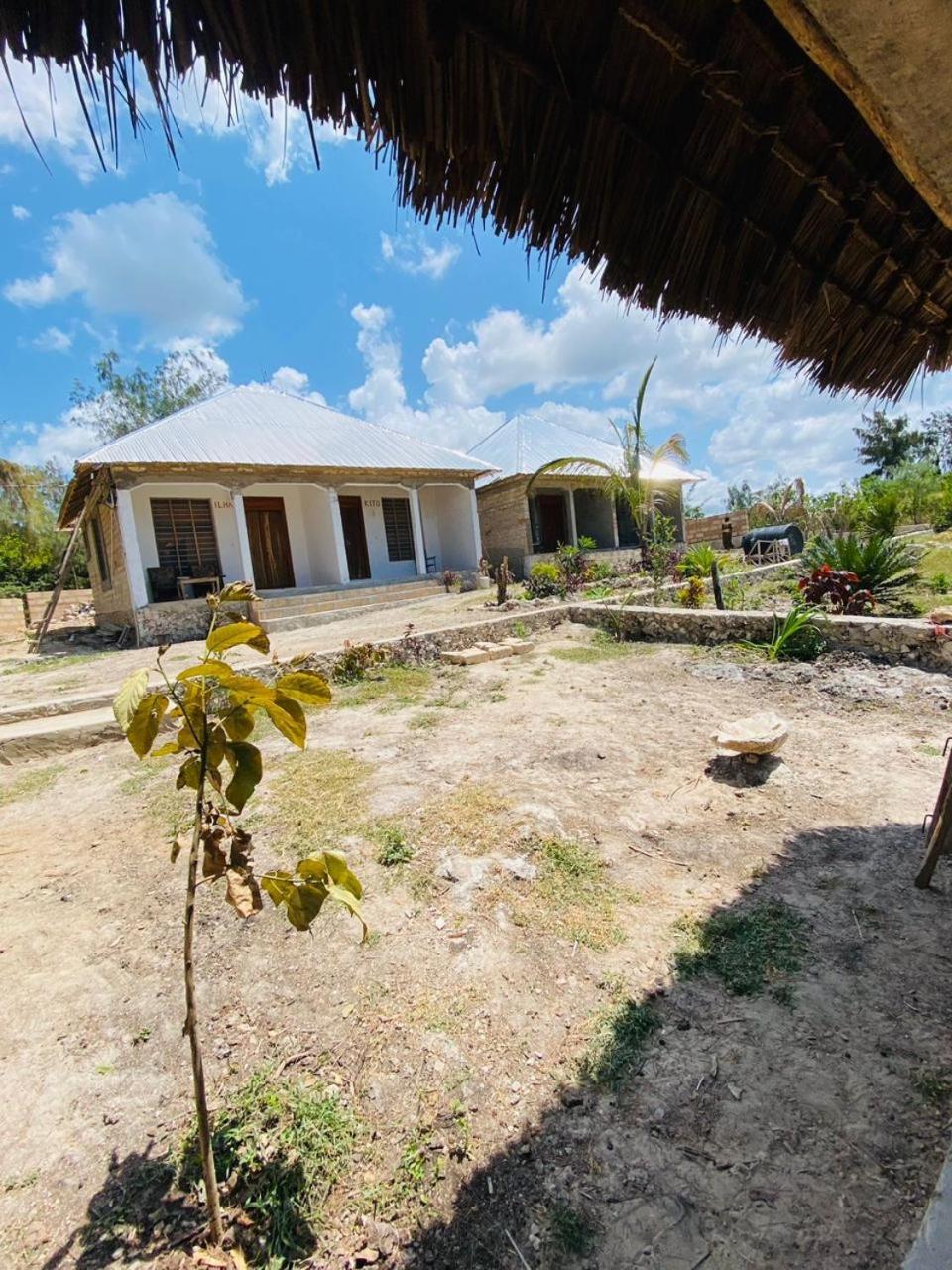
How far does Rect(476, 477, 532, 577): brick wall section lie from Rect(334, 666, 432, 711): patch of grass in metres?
A: 11.1

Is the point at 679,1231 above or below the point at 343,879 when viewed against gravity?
below

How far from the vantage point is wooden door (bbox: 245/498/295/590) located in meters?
Result: 15.3

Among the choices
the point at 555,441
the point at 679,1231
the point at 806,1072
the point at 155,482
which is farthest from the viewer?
the point at 555,441

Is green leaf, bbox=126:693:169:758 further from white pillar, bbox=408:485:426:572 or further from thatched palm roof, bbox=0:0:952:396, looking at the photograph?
white pillar, bbox=408:485:426:572

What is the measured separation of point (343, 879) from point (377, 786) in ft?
8.85

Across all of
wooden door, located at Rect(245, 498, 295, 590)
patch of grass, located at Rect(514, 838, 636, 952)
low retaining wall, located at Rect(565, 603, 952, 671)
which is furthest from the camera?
wooden door, located at Rect(245, 498, 295, 590)

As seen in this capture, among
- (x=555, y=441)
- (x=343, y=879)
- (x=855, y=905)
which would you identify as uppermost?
(x=555, y=441)

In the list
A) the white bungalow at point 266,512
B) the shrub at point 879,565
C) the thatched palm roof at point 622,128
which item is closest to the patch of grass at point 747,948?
the thatched palm roof at point 622,128

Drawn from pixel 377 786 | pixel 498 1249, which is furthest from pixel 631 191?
pixel 377 786

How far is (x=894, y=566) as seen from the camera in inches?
314

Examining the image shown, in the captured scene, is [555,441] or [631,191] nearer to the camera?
[631,191]

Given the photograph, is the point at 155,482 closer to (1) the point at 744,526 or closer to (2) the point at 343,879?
(2) the point at 343,879

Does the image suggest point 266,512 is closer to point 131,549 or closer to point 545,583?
point 131,549

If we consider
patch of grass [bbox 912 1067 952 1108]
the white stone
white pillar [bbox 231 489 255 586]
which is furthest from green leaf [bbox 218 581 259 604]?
white pillar [bbox 231 489 255 586]
